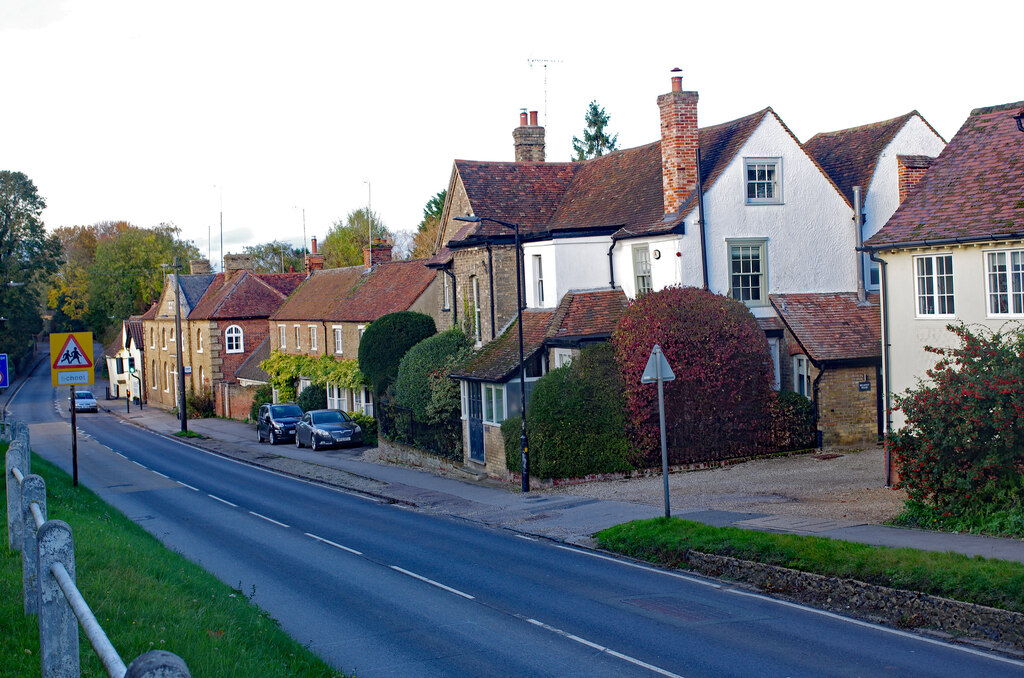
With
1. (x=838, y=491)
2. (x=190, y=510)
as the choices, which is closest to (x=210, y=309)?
(x=190, y=510)

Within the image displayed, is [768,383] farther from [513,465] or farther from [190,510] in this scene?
[190,510]

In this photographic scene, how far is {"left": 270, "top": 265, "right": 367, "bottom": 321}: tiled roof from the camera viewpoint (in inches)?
1893

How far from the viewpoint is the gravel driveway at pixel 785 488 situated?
59.2ft

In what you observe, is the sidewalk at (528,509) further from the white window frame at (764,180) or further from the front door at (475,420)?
the white window frame at (764,180)

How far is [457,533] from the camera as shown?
19062 mm

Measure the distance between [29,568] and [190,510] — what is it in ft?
54.6

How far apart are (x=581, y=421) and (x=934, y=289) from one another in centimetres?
914

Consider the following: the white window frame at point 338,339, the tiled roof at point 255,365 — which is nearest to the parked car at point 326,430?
the white window frame at point 338,339

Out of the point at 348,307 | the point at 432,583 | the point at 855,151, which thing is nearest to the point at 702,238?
the point at 855,151

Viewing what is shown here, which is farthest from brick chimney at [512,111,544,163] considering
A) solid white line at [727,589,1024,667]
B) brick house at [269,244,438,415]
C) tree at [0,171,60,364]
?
tree at [0,171,60,364]

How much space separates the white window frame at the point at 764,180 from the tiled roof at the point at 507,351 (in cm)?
723

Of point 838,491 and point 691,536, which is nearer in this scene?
point 691,536

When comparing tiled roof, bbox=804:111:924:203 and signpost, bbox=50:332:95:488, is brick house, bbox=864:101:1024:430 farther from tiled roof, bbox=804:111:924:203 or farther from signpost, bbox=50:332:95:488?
signpost, bbox=50:332:95:488

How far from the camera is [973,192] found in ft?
67.4
